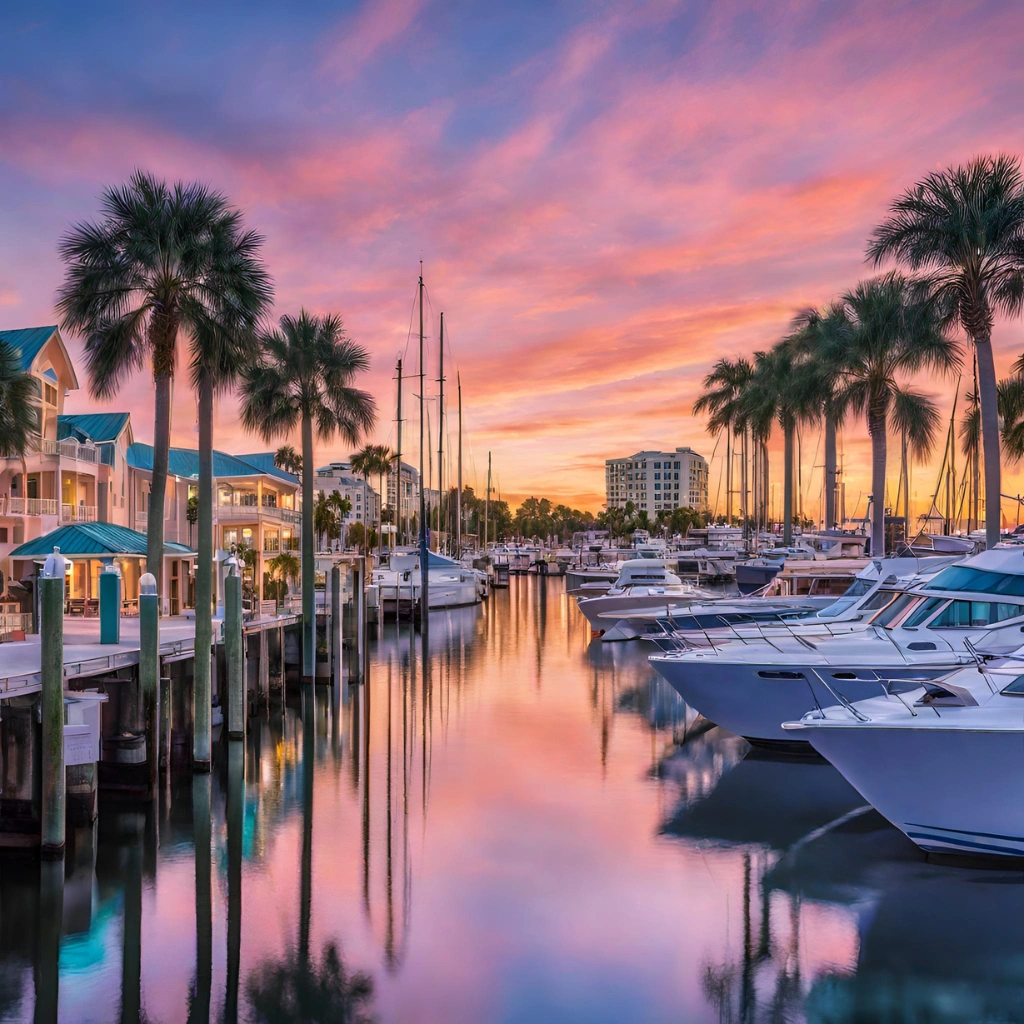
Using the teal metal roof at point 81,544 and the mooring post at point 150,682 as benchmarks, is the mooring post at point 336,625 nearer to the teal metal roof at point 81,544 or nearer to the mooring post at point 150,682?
the teal metal roof at point 81,544

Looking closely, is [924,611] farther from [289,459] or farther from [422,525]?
[289,459]

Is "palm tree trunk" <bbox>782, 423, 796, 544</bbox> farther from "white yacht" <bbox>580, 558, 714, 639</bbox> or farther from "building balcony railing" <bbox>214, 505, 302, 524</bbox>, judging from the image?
"building balcony railing" <bbox>214, 505, 302, 524</bbox>

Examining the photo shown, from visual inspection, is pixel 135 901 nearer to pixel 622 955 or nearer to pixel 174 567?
pixel 622 955

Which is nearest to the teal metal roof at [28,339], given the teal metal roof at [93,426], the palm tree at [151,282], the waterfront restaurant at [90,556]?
the teal metal roof at [93,426]

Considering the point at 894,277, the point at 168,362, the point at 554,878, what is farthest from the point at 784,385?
the point at 554,878

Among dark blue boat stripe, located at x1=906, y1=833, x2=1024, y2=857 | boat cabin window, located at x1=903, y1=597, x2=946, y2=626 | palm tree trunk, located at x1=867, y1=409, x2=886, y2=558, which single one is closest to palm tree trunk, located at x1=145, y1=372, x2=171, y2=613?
boat cabin window, located at x1=903, y1=597, x2=946, y2=626

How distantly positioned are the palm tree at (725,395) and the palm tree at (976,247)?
1544 inches

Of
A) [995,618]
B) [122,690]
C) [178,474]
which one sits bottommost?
[122,690]

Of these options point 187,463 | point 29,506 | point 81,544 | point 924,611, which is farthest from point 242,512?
point 924,611

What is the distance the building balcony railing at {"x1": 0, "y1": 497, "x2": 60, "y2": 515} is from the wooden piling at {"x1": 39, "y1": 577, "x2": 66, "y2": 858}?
21418 millimetres

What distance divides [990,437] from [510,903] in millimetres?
21608

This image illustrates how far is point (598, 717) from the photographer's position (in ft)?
88.1

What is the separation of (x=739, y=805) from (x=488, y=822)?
15.5 feet

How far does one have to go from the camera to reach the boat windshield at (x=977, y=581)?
18.7 m
